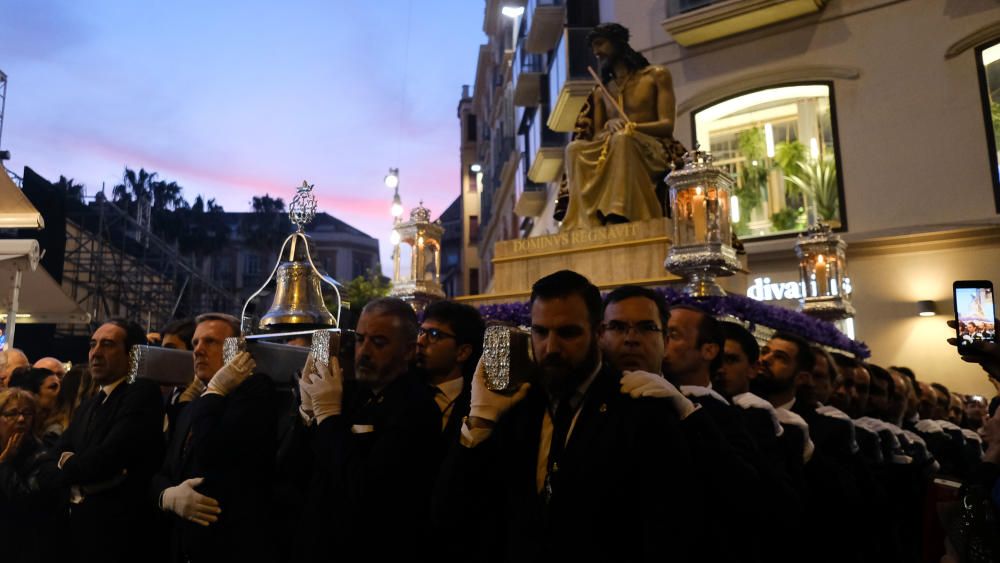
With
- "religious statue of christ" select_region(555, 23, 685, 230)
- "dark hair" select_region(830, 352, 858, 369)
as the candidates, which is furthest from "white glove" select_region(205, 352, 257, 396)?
"religious statue of christ" select_region(555, 23, 685, 230)

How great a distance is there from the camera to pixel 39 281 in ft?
30.0

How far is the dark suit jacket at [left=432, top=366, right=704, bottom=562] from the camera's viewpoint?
6.56 feet

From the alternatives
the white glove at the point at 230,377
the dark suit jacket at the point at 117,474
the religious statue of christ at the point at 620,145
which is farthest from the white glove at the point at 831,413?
the religious statue of christ at the point at 620,145

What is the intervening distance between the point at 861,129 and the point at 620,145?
690 cm

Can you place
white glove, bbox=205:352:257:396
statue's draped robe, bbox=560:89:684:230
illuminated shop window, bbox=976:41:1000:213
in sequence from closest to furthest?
white glove, bbox=205:352:257:396 < statue's draped robe, bbox=560:89:684:230 < illuminated shop window, bbox=976:41:1000:213

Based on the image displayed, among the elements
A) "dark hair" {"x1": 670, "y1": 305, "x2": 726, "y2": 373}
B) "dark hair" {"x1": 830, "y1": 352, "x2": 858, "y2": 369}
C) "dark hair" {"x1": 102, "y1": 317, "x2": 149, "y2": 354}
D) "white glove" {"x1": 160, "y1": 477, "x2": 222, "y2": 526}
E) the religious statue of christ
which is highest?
the religious statue of christ

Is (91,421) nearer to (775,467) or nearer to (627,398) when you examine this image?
(627,398)

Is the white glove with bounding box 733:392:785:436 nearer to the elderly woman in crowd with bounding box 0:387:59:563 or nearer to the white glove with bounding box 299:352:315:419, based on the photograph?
the white glove with bounding box 299:352:315:419

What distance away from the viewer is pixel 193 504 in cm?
306

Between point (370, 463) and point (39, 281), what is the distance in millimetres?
8367

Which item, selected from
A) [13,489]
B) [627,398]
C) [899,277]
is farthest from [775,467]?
[899,277]

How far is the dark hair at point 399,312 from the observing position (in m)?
2.97

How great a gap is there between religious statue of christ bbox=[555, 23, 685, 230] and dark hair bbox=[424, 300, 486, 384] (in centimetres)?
518

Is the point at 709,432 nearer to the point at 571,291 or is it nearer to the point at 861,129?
the point at 571,291
